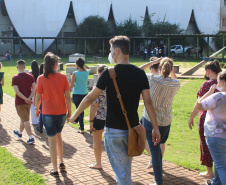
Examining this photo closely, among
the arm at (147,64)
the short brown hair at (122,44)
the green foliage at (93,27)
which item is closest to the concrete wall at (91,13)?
the green foliage at (93,27)

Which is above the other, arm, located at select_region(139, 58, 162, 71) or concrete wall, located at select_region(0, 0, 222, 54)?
concrete wall, located at select_region(0, 0, 222, 54)

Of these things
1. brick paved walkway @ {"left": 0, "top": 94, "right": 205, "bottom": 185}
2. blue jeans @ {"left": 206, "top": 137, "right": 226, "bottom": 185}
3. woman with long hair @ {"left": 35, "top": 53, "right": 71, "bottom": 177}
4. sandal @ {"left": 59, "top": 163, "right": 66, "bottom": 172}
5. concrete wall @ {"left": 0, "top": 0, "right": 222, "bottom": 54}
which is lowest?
brick paved walkway @ {"left": 0, "top": 94, "right": 205, "bottom": 185}

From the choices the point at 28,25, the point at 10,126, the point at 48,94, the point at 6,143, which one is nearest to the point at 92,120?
the point at 48,94

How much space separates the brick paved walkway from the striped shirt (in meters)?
1.00

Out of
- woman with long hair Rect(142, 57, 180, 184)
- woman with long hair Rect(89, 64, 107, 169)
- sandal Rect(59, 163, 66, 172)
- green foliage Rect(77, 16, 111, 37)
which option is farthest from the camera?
green foliage Rect(77, 16, 111, 37)

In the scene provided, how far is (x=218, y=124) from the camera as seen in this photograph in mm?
4234

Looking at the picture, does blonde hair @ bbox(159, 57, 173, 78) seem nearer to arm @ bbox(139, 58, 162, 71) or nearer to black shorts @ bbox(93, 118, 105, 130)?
arm @ bbox(139, 58, 162, 71)

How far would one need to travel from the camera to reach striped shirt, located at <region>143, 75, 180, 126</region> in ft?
16.0

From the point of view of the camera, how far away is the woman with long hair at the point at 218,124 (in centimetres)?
414

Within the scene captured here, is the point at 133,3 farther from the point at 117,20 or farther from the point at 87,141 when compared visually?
the point at 87,141

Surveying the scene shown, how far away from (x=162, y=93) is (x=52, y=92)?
65.4 inches

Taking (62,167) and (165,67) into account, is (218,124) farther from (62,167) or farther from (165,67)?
(62,167)

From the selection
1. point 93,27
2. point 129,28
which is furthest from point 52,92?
point 129,28

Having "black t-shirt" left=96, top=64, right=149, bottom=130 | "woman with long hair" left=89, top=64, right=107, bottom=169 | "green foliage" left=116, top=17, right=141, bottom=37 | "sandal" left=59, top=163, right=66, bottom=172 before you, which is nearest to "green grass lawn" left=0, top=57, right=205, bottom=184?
"sandal" left=59, top=163, right=66, bottom=172
